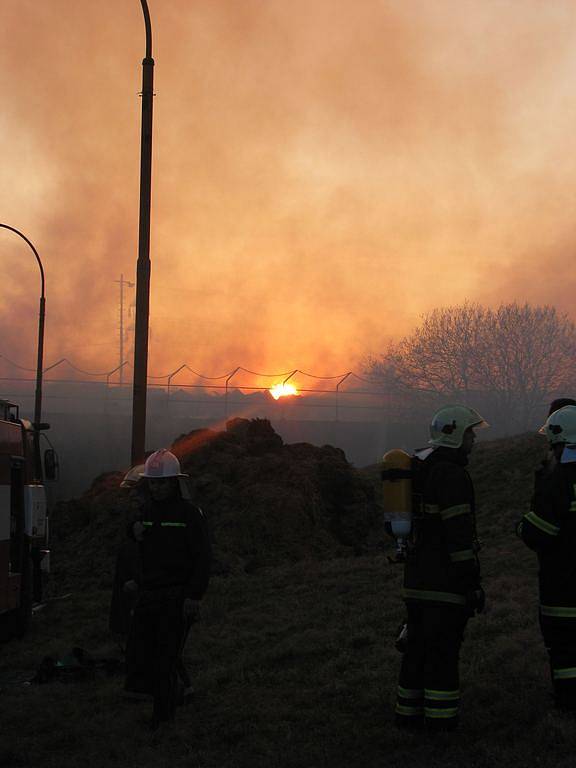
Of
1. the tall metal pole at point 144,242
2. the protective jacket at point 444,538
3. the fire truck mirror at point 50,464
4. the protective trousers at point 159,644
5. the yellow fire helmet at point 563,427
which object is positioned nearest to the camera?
the protective jacket at point 444,538

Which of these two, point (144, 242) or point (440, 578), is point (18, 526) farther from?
point (440, 578)

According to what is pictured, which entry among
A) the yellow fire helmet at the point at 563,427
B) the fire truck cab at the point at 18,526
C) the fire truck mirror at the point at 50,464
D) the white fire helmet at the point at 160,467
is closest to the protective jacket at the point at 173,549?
the white fire helmet at the point at 160,467

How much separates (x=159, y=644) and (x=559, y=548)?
2.93 m

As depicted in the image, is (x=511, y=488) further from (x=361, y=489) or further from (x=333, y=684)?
(x=333, y=684)

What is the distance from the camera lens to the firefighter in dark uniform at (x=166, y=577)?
620 centimetres

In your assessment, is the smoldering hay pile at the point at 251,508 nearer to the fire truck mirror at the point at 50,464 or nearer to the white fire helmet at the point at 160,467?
the fire truck mirror at the point at 50,464

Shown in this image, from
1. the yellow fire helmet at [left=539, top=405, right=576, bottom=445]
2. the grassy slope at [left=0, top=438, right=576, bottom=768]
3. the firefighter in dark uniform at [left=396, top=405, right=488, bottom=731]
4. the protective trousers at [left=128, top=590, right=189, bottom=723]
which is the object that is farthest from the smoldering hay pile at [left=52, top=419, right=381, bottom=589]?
the yellow fire helmet at [left=539, top=405, right=576, bottom=445]

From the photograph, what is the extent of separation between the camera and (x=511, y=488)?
19.6 metres

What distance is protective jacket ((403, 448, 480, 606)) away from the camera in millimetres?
5234

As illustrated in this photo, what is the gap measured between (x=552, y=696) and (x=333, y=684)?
79.1 inches

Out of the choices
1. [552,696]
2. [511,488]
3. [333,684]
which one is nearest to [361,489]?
[511,488]

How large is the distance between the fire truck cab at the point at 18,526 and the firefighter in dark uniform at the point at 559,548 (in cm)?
695

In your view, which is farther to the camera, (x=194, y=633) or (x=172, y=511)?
(x=194, y=633)

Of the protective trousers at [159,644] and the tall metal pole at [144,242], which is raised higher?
the tall metal pole at [144,242]
